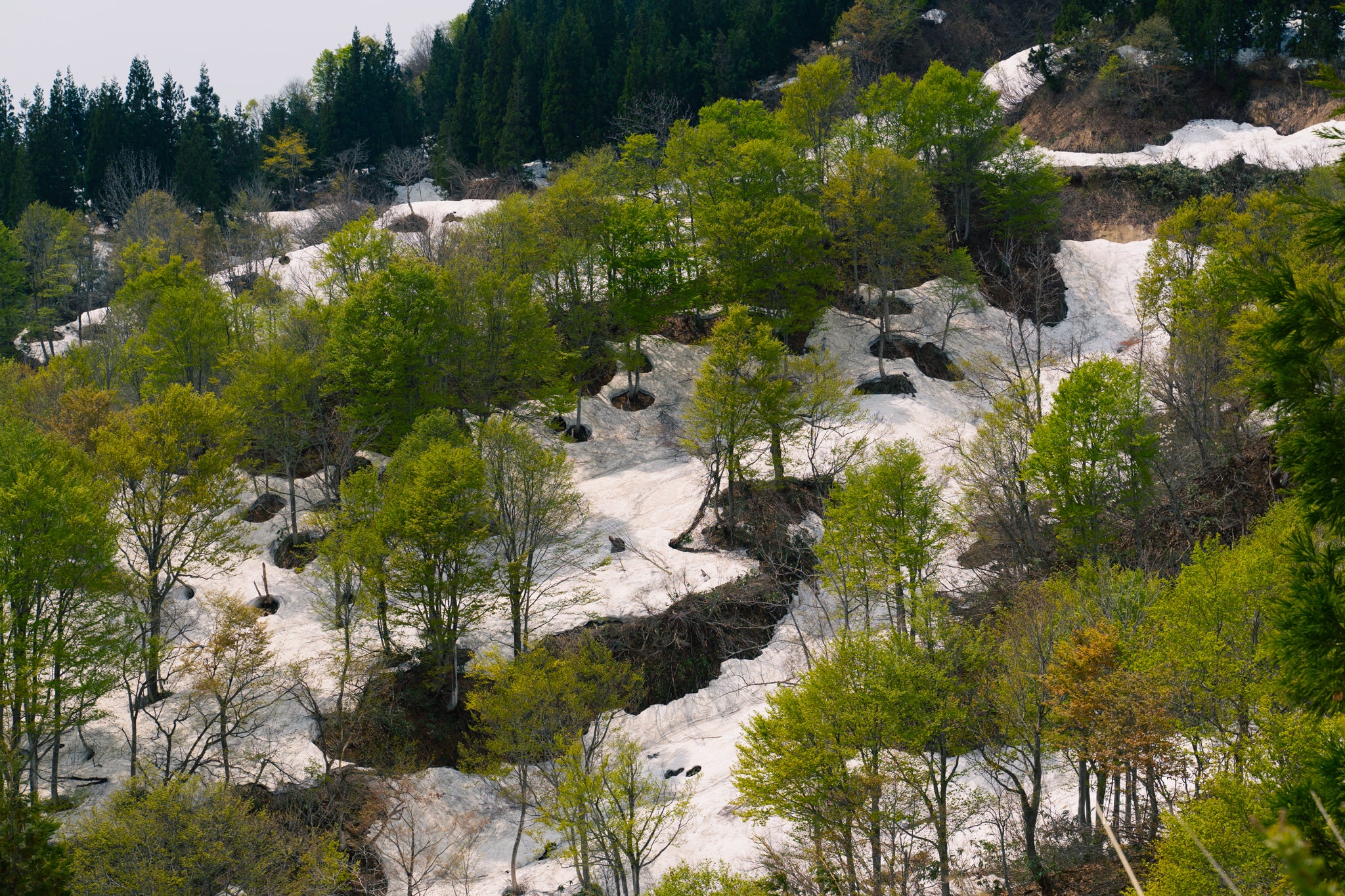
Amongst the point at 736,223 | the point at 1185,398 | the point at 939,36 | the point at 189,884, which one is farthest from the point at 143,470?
the point at 939,36

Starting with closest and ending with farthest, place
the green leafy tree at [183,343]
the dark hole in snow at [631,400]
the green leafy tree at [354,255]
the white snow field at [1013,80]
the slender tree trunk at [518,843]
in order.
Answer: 1. the slender tree trunk at [518,843]
2. the green leafy tree at [183,343]
3. the dark hole in snow at [631,400]
4. the green leafy tree at [354,255]
5. the white snow field at [1013,80]

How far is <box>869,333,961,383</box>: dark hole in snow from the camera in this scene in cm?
5097

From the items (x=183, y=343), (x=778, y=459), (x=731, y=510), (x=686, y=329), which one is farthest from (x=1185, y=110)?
(x=183, y=343)

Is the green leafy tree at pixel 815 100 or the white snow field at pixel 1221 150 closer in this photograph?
the white snow field at pixel 1221 150

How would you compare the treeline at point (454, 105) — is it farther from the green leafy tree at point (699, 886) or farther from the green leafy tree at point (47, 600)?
the green leafy tree at point (699, 886)

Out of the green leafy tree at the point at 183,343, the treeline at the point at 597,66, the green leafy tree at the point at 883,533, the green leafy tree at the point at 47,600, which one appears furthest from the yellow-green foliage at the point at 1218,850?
the treeline at the point at 597,66

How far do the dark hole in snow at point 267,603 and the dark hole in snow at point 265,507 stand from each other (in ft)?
17.6

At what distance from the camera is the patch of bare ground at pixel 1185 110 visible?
63.5 metres

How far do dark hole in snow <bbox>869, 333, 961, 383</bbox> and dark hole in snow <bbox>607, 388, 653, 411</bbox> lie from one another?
11840 millimetres

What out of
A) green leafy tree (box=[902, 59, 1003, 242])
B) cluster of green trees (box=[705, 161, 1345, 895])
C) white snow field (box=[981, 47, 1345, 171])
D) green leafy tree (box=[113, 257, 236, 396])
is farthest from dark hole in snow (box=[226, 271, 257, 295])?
white snow field (box=[981, 47, 1345, 171])

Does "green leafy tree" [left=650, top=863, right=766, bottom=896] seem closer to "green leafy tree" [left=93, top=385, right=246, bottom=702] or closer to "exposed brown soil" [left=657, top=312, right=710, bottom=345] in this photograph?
"green leafy tree" [left=93, top=385, right=246, bottom=702]

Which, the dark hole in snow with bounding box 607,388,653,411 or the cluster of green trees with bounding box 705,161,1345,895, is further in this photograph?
the dark hole in snow with bounding box 607,388,653,411

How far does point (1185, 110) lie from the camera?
2625 inches

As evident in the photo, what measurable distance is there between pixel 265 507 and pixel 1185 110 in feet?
205
